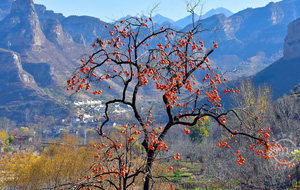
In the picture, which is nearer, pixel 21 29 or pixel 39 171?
pixel 39 171

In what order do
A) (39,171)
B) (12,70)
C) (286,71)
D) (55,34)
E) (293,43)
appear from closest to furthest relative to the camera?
(39,171) < (286,71) < (293,43) < (12,70) < (55,34)

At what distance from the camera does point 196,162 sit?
1517 inches

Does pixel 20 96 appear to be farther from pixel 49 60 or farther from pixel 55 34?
pixel 55 34

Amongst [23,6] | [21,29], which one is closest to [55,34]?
[21,29]

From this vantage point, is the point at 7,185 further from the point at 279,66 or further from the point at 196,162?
the point at 279,66

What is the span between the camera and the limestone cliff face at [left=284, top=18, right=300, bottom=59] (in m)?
86.9

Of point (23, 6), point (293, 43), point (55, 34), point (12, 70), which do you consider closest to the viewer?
point (293, 43)

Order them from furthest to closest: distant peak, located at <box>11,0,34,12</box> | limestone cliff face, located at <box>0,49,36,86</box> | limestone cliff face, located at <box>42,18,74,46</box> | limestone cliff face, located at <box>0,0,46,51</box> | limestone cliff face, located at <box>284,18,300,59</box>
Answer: distant peak, located at <box>11,0,34,12</box>, limestone cliff face, located at <box>42,18,74,46</box>, limestone cliff face, located at <box>0,0,46,51</box>, limestone cliff face, located at <box>0,49,36,86</box>, limestone cliff face, located at <box>284,18,300,59</box>

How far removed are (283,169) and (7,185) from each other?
14306mm

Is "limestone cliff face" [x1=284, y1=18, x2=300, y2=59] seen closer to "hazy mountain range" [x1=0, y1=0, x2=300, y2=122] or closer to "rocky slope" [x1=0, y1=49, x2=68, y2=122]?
"hazy mountain range" [x1=0, y1=0, x2=300, y2=122]

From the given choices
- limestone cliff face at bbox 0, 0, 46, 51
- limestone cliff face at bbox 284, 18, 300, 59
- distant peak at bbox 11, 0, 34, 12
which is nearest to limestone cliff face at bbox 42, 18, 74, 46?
limestone cliff face at bbox 0, 0, 46, 51

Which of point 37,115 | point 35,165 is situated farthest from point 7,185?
point 37,115

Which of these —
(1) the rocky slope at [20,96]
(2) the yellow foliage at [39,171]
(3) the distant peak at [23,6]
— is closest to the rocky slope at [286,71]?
(2) the yellow foliage at [39,171]

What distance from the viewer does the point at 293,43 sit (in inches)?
3514
